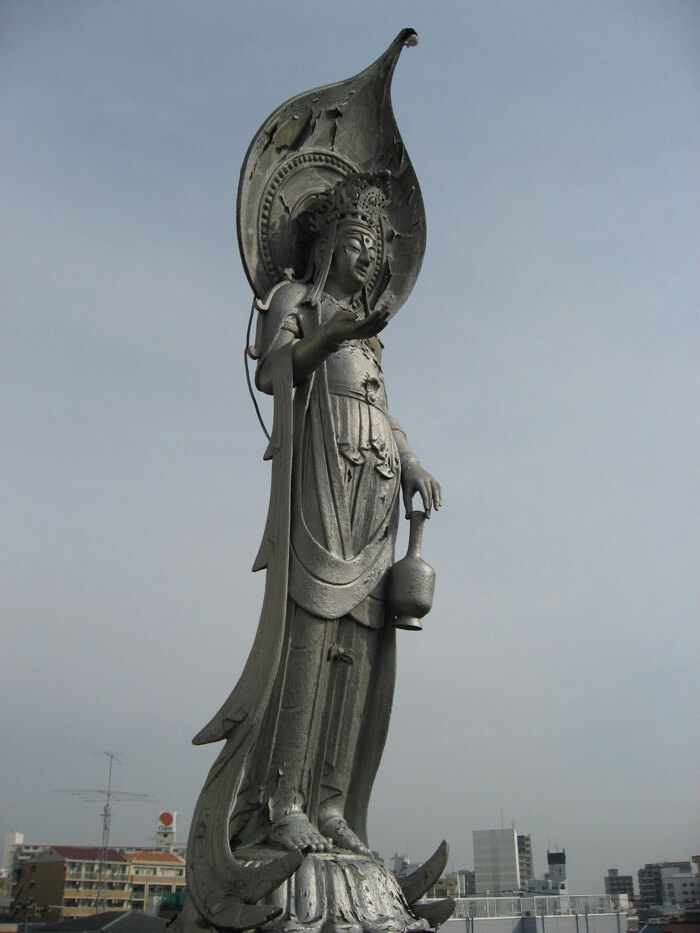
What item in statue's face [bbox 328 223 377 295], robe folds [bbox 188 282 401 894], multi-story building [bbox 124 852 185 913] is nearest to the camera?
robe folds [bbox 188 282 401 894]

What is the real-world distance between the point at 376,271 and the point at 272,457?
6.10 feet

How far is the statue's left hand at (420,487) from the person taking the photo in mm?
6168

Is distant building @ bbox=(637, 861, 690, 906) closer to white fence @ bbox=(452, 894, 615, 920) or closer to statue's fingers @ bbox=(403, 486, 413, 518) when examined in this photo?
white fence @ bbox=(452, 894, 615, 920)

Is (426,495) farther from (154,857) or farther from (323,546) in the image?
(154,857)

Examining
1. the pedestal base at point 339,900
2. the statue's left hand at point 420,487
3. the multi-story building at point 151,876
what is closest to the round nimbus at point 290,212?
the statue's left hand at point 420,487

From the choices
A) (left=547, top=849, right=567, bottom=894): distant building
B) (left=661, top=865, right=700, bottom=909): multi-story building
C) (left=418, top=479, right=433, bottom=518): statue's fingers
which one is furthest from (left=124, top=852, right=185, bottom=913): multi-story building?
(left=418, top=479, right=433, bottom=518): statue's fingers

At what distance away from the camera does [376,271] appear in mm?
6844

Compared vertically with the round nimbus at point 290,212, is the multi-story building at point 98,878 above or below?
below

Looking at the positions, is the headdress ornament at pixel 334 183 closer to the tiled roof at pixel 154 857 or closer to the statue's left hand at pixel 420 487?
the statue's left hand at pixel 420 487

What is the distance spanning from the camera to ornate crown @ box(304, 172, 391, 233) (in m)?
6.52

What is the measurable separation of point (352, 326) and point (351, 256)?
1220 mm

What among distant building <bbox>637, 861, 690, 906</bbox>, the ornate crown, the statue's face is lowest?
distant building <bbox>637, 861, 690, 906</bbox>

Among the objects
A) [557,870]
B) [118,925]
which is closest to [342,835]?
[118,925]

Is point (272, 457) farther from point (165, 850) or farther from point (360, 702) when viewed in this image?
point (165, 850)
